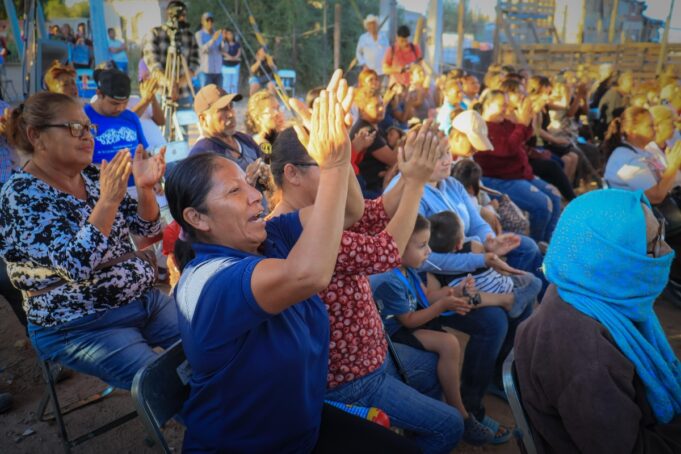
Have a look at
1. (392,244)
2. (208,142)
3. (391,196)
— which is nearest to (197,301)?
(392,244)

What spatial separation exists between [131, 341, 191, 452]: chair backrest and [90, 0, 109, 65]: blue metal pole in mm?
8568

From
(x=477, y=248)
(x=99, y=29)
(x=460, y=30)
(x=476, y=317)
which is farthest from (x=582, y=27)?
(x=476, y=317)

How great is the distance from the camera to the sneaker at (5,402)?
296 centimetres

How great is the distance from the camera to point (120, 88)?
3846 mm

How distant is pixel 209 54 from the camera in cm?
992

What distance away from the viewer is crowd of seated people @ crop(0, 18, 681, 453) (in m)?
1.37

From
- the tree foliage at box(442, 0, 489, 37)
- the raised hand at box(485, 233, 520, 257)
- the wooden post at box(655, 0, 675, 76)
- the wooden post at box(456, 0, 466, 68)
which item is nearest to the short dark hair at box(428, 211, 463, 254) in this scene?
the raised hand at box(485, 233, 520, 257)

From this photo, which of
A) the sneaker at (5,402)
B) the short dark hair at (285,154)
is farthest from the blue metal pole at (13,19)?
the short dark hair at (285,154)

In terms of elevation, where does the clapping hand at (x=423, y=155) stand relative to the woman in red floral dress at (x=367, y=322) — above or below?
above

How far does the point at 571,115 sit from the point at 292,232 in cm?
843

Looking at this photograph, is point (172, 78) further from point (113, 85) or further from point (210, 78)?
point (210, 78)

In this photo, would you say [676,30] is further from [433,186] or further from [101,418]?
[101,418]

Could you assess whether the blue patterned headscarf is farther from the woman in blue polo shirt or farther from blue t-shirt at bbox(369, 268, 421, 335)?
blue t-shirt at bbox(369, 268, 421, 335)

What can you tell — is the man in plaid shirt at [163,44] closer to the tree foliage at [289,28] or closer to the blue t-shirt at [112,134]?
the blue t-shirt at [112,134]
